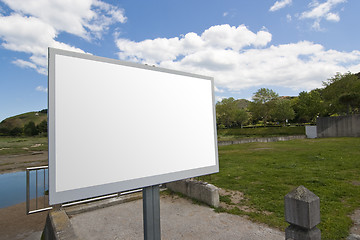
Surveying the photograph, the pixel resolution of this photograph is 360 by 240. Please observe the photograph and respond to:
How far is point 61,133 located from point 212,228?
12.7ft

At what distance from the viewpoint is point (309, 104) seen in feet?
132

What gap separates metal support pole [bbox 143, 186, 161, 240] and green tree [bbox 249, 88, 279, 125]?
50.9 meters

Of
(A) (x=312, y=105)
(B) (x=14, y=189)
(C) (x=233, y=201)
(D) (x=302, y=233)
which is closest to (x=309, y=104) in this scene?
(A) (x=312, y=105)

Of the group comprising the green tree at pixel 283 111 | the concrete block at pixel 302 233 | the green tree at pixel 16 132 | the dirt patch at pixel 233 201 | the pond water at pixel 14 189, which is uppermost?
the green tree at pixel 283 111

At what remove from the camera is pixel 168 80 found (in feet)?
8.24

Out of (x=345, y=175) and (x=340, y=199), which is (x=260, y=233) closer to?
(x=340, y=199)

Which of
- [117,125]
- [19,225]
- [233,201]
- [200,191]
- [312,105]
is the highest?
[312,105]

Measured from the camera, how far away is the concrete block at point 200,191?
5.43 meters

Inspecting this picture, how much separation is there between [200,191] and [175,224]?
1403mm

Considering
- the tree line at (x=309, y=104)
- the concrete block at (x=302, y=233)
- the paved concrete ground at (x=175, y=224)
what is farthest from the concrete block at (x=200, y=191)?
the tree line at (x=309, y=104)

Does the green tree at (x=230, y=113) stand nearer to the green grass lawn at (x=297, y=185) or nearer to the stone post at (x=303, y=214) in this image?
the green grass lawn at (x=297, y=185)

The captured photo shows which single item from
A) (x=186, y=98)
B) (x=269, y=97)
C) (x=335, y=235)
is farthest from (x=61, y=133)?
(x=269, y=97)

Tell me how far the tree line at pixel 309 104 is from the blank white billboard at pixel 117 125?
38.7 meters

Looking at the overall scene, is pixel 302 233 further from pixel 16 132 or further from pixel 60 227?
pixel 16 132
